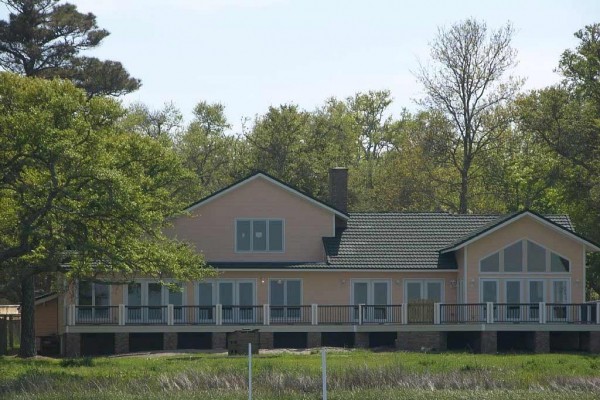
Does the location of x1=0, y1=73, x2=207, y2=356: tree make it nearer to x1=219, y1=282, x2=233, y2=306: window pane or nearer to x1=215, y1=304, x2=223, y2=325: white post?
x1=215, y1=304, x2=223, y2=325: white post

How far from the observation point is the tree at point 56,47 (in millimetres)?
62219

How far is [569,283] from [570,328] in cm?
251

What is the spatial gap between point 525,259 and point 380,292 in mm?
5940

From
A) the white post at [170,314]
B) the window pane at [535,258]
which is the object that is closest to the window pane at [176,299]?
the white post at [170,314]

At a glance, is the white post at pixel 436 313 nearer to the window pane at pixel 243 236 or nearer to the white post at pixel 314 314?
the white post at pixel 314 314

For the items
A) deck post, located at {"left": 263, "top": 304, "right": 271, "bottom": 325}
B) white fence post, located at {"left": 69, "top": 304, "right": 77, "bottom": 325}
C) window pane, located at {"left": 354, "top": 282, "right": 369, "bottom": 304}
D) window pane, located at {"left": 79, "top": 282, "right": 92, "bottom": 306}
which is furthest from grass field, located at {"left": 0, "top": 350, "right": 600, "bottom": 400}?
window pane, located at {"left": 354, "top": 282, "right": 369, "bottom": 304}

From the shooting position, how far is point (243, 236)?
54500mm

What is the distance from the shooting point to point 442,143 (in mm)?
69938

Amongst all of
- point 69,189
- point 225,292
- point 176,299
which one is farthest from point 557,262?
point 69,189

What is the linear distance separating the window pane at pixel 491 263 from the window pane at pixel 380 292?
4047mm

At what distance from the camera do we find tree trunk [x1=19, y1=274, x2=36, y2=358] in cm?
4772

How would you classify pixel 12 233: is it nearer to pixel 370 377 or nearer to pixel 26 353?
pixel 26 353

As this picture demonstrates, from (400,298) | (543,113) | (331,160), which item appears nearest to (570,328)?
(400,298)

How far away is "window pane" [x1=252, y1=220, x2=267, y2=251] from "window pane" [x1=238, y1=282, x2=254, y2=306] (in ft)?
5.15
